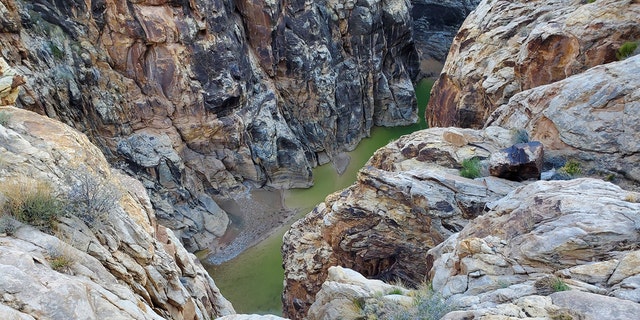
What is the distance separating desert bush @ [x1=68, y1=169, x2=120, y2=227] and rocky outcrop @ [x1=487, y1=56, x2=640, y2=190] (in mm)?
10988

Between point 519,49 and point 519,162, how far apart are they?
649cm

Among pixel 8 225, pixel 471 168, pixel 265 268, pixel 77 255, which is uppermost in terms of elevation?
pixel 8 225

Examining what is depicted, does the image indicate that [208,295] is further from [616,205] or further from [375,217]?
[616,205]

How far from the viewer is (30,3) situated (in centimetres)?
2275

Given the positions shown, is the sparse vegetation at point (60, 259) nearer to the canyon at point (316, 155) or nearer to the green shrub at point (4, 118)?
the canyon at point (316, 155)

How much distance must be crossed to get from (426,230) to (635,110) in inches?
236

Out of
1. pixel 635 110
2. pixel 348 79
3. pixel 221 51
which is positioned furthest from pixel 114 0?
pixel 635 110

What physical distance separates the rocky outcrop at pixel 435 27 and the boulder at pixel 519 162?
38.0 meters

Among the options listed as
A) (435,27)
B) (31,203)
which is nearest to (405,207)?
(31,203)

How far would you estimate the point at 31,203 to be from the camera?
20.4 feet

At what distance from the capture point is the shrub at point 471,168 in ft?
40.7

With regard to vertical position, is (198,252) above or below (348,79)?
below

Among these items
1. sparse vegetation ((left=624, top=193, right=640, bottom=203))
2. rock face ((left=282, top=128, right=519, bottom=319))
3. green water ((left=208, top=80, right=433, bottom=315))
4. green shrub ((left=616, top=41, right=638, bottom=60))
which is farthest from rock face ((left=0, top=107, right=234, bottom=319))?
green shrub ((left=616, top=41, right=638, bottom=60))

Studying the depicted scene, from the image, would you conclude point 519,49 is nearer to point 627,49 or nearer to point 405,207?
point 627,49
